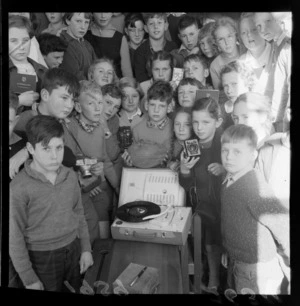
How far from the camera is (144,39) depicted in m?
1.82

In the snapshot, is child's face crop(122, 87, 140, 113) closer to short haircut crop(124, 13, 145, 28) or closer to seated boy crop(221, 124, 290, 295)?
short haircut crop(124, 13, 145, 28)

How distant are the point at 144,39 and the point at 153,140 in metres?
0.37

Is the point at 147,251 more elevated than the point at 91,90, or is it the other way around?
the point at 91,90

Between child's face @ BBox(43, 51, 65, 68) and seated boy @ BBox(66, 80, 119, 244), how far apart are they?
0.12m

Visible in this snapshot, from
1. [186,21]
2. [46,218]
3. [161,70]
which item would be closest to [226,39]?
[186,21]

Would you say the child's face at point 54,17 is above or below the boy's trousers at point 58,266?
above

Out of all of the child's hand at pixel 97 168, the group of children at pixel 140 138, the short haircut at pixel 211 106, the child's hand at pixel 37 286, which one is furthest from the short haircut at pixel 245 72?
the child's hand at pixel 37 286

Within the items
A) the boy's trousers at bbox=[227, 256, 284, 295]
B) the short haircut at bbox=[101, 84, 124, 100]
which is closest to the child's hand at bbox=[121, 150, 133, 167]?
the short haircut at bbox=[101, 84, 124, 100]

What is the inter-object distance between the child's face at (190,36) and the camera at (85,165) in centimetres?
54

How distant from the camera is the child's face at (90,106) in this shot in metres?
1.82

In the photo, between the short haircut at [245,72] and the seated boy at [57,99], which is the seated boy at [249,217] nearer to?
the short haircut at [245,72]

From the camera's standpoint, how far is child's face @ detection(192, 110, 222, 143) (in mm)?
1804

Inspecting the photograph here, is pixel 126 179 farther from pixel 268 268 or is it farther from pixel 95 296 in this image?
pixel 268 268
